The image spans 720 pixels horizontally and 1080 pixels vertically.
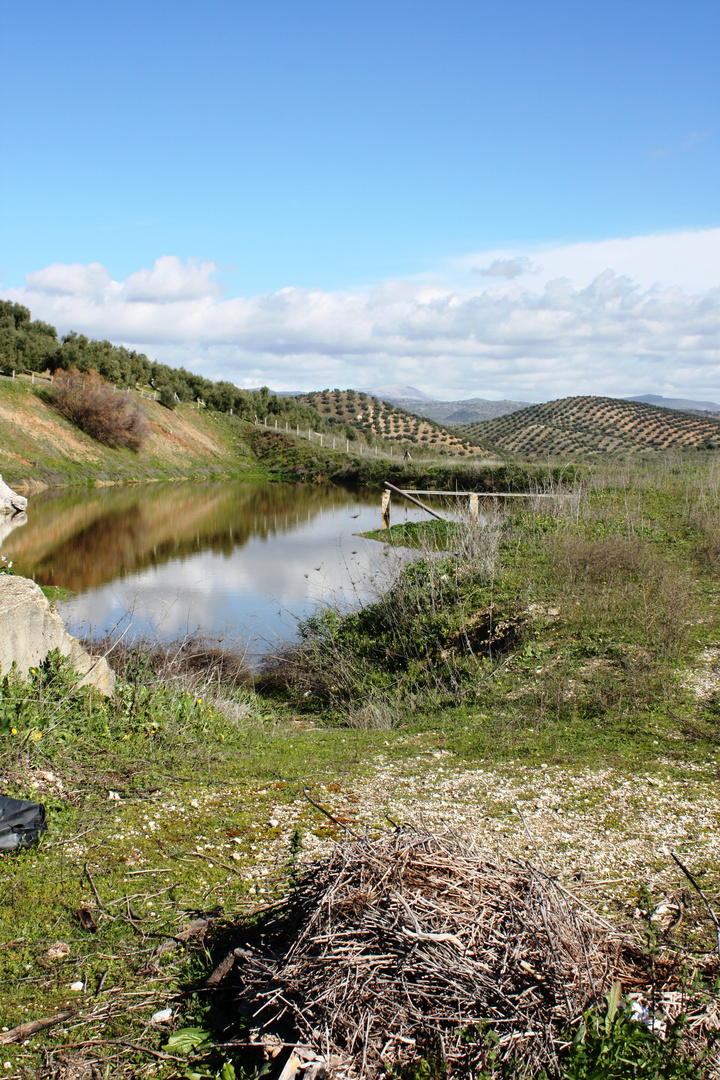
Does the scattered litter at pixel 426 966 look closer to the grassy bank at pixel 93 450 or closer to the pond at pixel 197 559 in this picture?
the pond at pixel 197 559

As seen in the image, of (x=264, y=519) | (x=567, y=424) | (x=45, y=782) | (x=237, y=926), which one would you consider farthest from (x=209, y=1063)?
(x=567, y=424)

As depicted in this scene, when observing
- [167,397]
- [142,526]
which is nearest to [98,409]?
[167,397]

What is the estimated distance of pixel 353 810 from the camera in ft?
16.5

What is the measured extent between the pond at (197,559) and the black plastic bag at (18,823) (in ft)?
13.8

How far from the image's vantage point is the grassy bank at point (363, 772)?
3.19m

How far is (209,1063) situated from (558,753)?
4313 millimetres

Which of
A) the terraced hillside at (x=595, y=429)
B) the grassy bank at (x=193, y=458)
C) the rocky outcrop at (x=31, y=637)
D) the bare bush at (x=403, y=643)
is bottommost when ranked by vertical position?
the bare bush at (x=403, y=643)

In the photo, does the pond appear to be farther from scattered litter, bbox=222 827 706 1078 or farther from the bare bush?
scattered litter, bbox=222 827 706 1078

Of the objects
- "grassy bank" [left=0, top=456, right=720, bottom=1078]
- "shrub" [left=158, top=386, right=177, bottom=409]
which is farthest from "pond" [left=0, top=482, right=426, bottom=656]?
"shrub" [left=158, top=386, right=177, bottom=409]

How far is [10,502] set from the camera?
28.0m

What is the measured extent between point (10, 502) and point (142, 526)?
6056mm

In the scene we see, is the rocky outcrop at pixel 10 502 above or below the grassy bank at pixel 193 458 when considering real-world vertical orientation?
below

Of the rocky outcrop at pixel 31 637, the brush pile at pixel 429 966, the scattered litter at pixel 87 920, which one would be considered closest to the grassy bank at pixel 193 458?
the rocky outcrop at pixel 31 637

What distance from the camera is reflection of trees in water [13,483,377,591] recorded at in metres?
19.4
